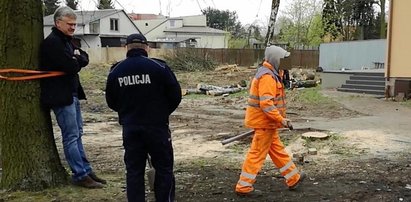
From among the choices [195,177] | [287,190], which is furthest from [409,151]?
[195,177]

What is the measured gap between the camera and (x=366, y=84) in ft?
65.5

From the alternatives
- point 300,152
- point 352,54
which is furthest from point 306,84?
point 300,152

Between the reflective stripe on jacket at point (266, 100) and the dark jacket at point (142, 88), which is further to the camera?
the reflective stripe on jacket at point (266, 100)

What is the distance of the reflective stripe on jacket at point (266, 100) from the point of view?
5.35m

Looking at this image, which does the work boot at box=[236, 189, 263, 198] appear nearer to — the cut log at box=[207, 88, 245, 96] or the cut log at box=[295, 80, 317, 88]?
the cut log at box=[207, 88, 245, 96]

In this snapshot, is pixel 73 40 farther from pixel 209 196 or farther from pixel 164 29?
pixel 164 29

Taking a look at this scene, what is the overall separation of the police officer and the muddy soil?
82 cm

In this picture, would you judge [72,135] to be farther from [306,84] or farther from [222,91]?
[306,84]

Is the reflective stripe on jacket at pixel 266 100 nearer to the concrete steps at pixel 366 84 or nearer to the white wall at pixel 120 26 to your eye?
the concrete steps at pixel 366 84

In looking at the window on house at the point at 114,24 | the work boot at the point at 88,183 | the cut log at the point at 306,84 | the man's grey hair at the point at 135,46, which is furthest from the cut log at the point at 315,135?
the window on house at the point at 114,24

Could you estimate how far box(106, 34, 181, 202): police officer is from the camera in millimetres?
4410

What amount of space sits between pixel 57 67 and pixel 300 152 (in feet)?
14.2

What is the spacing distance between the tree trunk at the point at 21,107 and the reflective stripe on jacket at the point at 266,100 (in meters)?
2.27

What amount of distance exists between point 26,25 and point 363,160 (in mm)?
4992
